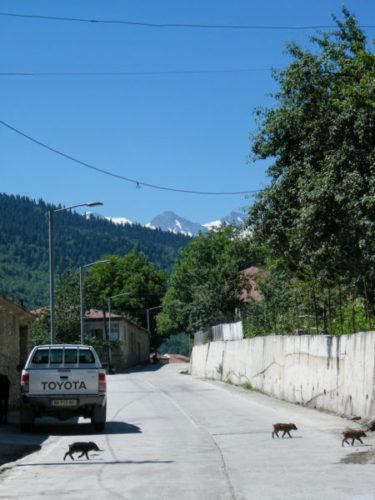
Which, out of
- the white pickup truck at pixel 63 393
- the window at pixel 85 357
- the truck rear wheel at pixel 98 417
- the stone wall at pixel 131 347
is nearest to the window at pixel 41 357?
the white pickup truck at pixel 63 393

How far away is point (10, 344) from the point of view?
25.6 m

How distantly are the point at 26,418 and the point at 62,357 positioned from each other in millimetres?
1645

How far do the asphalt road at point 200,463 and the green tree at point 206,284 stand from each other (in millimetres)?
19613

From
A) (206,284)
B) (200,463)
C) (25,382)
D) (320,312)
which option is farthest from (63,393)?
(206,284)

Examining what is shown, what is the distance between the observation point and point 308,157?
21547mm

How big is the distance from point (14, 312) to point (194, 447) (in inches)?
519

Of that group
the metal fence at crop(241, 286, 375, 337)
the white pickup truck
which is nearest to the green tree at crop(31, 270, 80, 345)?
the metal fence at crop(241, 286, 375, 337)

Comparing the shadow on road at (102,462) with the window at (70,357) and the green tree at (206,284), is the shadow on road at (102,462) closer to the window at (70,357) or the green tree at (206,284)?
the window at (70,357)

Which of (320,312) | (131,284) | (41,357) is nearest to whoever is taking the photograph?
(41,357)

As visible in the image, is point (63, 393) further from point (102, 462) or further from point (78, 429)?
point (102, 462)

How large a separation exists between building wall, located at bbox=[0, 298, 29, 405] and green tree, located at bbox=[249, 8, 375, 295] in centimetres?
777

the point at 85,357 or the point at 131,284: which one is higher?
the point at 131,284

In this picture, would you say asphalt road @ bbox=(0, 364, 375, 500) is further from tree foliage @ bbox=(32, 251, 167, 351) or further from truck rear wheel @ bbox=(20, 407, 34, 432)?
tree foliage @ bbox=(32, 251, 167, 351)

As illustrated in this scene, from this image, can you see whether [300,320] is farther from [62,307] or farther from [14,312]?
[62,307]
